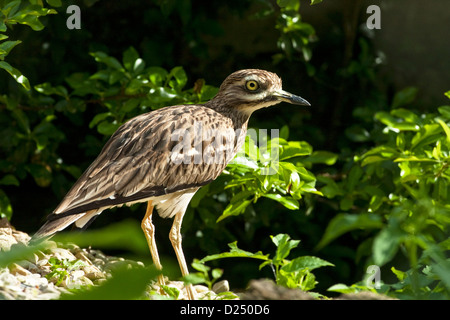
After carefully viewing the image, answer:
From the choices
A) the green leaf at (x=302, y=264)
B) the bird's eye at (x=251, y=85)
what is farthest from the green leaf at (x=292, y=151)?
the green leaf at (x=302, y=264)

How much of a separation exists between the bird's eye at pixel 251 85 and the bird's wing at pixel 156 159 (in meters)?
0.27

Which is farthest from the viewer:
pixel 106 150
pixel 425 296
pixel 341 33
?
pixel 341 33

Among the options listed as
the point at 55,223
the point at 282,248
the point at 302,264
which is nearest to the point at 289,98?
the point at 282,248

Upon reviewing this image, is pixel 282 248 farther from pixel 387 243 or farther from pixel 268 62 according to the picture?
pixel 268 62

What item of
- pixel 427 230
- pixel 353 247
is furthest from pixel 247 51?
pixel 427 230

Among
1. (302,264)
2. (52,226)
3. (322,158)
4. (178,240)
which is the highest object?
(52,226)

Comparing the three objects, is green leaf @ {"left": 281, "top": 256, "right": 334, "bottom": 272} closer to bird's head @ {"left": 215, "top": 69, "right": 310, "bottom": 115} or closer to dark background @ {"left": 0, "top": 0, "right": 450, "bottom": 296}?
bird's head @ {"left": 215, "top": 69, "right": 310, "bottom": 115}

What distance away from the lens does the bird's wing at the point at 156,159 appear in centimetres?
359

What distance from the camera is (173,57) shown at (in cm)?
635

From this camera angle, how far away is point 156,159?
3.83 m

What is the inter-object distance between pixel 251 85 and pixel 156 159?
34.2 inches

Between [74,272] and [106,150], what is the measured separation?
2.37 feet

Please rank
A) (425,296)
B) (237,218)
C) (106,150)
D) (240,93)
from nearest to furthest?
1. (425,296)
2. (106,150)
3. (240,93)
4. (237,218)

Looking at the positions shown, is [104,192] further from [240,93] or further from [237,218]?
[237,218]
